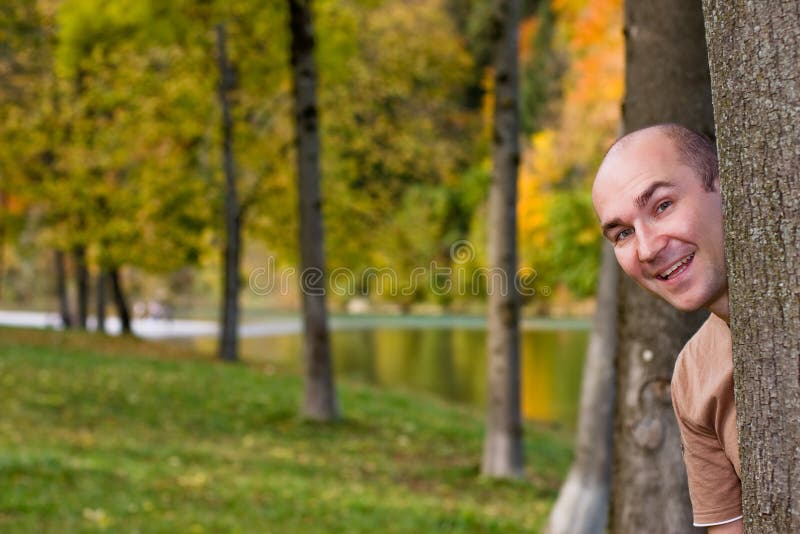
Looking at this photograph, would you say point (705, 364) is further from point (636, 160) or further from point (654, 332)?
point (654, 332)

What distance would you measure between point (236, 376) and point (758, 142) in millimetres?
17430

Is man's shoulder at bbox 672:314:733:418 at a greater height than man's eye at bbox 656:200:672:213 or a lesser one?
lesser

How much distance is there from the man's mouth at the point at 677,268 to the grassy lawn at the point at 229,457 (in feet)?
18.2

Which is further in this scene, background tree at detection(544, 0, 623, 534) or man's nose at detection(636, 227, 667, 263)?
background tree at detection(544, 0, 623, 534)

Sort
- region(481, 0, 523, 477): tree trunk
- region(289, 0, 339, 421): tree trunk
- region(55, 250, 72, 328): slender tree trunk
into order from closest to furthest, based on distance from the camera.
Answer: region(481, 0, 523, 477): tree trunk → region(289, 0, 339, 421): tree trunk → region(55, 250, 72, 328): slender tree trunk

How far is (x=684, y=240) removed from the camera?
6.64 feet

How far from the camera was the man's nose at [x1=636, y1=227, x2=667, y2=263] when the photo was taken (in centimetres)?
204

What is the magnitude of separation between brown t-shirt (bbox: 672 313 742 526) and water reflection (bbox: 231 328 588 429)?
16.6 m

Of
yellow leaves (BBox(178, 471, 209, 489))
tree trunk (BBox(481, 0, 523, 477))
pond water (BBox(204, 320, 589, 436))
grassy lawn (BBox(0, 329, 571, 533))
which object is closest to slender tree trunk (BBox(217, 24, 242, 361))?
pond water (BBox(204, 320, 589, 436))

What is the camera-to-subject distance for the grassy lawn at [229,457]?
764cm

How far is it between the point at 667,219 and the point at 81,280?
28.9 meters

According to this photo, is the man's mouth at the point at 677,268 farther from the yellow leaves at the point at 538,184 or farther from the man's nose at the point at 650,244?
the yellow leaves at the point at 538,184

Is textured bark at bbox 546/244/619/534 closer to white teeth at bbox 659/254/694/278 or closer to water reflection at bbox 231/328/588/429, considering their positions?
white teeth at bbox 659/254/694/278

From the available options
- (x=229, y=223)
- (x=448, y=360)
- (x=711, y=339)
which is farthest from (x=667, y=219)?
(x=448, y=360)
